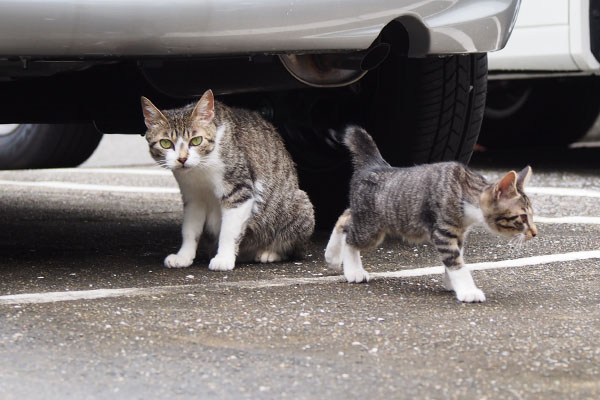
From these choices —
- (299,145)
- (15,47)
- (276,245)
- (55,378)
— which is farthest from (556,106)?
(55,378)

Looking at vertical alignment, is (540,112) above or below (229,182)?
below

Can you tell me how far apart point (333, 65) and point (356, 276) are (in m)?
0.80

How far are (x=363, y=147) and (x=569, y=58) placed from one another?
3.20 m

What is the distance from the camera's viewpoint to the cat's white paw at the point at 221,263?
379cm

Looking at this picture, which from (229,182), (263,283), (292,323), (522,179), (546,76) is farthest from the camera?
(546,76)

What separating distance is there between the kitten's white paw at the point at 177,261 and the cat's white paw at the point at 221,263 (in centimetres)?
9

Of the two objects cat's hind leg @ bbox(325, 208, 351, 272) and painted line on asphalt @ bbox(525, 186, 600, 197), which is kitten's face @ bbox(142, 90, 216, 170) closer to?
cat's hind leg @ bbox(325, 208, 351, 272)

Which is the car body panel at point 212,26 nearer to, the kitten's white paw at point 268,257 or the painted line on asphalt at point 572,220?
the kitten's white paw at point 268,257

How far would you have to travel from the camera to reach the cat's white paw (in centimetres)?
379

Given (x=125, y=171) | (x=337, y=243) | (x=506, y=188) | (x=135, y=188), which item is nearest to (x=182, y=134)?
(x=337, y=243)

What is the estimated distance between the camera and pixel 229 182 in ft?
Answer: 12.6

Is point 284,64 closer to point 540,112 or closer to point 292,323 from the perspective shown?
point 292,323

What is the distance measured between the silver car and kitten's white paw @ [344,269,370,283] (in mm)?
715

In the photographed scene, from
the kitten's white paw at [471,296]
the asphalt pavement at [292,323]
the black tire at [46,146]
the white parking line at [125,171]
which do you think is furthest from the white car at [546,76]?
the kitten's white paw at [471,296]
